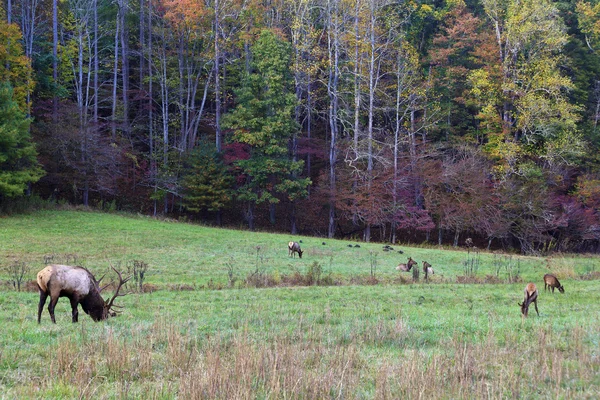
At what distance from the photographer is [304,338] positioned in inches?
311

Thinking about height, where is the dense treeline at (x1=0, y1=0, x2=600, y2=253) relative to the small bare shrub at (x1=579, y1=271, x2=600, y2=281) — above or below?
above

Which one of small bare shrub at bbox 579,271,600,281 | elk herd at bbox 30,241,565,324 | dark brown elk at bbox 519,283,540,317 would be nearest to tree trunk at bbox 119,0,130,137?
elk herd at bbox 30,241,565,324

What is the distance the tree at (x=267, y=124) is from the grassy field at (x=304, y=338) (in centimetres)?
1556

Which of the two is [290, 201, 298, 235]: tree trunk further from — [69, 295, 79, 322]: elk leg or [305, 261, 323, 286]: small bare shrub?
[69, 295, 79, 322]: elk leg

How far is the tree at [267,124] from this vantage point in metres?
36.1

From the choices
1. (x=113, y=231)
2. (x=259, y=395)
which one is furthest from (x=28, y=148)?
(x=259, y=395)

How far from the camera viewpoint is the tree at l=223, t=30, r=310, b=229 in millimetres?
36062

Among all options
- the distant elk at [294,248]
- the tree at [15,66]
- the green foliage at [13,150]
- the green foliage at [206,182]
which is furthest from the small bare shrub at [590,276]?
the tree at [15,66]

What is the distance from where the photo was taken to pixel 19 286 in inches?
554

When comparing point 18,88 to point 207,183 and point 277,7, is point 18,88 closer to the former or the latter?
point 207,183

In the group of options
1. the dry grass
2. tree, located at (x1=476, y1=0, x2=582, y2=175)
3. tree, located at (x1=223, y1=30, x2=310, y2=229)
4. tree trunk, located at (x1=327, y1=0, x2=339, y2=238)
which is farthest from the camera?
tree trunk, located at (x1=327, y1=0, x2=339, y2=238)

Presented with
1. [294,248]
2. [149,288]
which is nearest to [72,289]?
[149,288]

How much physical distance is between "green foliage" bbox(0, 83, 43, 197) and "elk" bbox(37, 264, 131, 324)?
22.0m

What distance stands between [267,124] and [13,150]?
15.9 m
